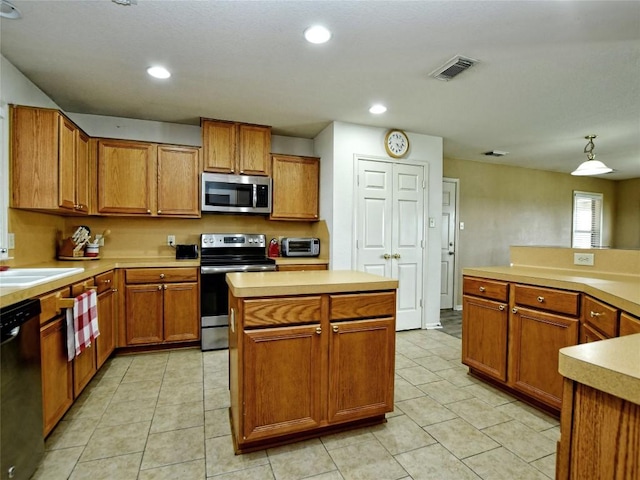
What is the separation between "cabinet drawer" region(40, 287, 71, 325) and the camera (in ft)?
5.62

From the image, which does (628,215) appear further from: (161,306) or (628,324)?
(161,306)

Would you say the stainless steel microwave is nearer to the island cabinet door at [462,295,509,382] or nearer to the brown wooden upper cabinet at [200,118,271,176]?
the brown wooden upper cabinet at [200,118,271,176]

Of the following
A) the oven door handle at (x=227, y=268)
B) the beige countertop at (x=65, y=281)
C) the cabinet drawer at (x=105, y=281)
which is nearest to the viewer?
the beige countertop at (x=65, y=281)

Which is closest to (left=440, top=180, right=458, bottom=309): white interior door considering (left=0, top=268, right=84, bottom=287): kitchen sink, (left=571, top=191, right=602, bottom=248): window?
(left=571, top=191, right=602, bottom=248): window

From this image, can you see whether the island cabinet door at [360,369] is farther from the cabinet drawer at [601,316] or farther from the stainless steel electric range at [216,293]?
the stainless steel electric range at [216,293]

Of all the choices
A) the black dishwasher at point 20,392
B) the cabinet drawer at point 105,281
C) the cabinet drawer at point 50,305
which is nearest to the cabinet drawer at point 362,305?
the black dishwasher at point 20,392

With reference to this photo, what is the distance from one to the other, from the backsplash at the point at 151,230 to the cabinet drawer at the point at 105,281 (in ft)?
2.03

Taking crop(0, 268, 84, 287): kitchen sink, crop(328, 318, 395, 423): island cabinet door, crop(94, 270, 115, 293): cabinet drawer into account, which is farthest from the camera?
crop(94, 270, 115, 293): cabinet drawer

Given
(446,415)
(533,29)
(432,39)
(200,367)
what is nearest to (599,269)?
(446,415)

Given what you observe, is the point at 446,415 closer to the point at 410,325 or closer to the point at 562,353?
the point at 562,353

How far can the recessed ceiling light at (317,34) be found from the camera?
1.98 metres

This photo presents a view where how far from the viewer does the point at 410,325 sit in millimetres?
4078

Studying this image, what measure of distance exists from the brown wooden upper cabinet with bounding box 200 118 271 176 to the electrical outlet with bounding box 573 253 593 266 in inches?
119

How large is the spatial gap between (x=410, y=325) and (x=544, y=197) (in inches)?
159
